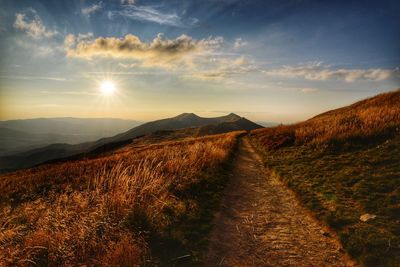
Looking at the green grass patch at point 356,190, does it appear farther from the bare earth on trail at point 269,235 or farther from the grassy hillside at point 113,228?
the grassy hillside at point 113,228

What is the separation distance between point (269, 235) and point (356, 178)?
5.59 m

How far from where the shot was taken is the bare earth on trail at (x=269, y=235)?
6.36 metres

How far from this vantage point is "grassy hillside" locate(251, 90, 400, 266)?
22.1 feet

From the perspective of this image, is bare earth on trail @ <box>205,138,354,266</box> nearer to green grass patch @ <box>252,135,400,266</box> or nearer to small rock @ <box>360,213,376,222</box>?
green grass patch @ <box>252,135,400,266</box>

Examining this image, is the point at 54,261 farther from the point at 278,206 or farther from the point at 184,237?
the point at 278,206

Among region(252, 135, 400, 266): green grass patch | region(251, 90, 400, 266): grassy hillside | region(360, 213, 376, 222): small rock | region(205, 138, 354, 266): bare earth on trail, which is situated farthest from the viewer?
region(360, 213, 376, 222): small rock

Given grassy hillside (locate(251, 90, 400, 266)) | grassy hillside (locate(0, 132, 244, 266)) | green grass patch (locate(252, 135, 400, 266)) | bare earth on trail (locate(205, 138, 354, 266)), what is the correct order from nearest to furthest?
grassy hillside (locate(0, 132, 244, 266)), bare earth on trail (locate(205, 138, 354, 266)), green grass patch (locate(252, 135, 400, 266)), grassy hillside (locate(251, 90, 400, 266))

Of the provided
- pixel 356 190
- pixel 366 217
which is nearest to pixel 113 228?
pixel 366 217

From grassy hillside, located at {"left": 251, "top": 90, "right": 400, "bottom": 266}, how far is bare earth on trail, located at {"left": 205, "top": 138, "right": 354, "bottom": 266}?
488 millimetres

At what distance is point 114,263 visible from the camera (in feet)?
17.7

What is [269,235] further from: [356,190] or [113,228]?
[356,190]

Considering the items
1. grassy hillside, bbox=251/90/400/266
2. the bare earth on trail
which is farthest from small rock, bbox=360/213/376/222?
the bare earth on trail

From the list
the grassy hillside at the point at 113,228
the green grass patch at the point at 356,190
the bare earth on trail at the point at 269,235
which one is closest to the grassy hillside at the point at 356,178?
the green grass patch at the point at 356,190

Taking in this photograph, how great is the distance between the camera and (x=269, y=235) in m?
7.65
